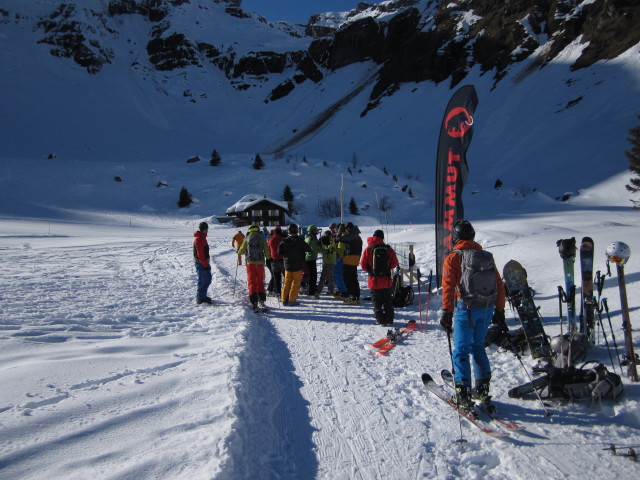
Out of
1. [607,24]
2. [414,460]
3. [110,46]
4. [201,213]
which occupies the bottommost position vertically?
[414,460]

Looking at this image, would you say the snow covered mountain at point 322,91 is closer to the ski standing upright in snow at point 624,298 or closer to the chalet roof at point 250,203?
the chalet roof at point 250,203

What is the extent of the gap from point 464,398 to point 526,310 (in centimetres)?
182

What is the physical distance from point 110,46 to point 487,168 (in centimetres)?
9794

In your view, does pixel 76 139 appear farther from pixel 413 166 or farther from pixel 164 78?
pixel 413 166

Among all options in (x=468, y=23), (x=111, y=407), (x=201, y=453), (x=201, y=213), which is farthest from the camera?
(x=468, y=23)

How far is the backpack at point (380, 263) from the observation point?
6234 mm

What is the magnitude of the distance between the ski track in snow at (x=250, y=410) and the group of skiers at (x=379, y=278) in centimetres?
49

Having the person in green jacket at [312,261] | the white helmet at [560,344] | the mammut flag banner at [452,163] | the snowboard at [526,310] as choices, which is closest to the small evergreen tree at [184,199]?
the person in green jacket at [312,261]

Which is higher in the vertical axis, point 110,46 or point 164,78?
point 110,46

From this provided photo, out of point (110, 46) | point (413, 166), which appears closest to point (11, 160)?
point (413, 166)

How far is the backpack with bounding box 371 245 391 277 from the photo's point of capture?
245 inches

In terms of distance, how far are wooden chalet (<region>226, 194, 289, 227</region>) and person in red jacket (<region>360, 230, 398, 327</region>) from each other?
30836 millimetres

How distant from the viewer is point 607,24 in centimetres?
5222

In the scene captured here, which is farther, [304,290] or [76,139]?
[76,139]
